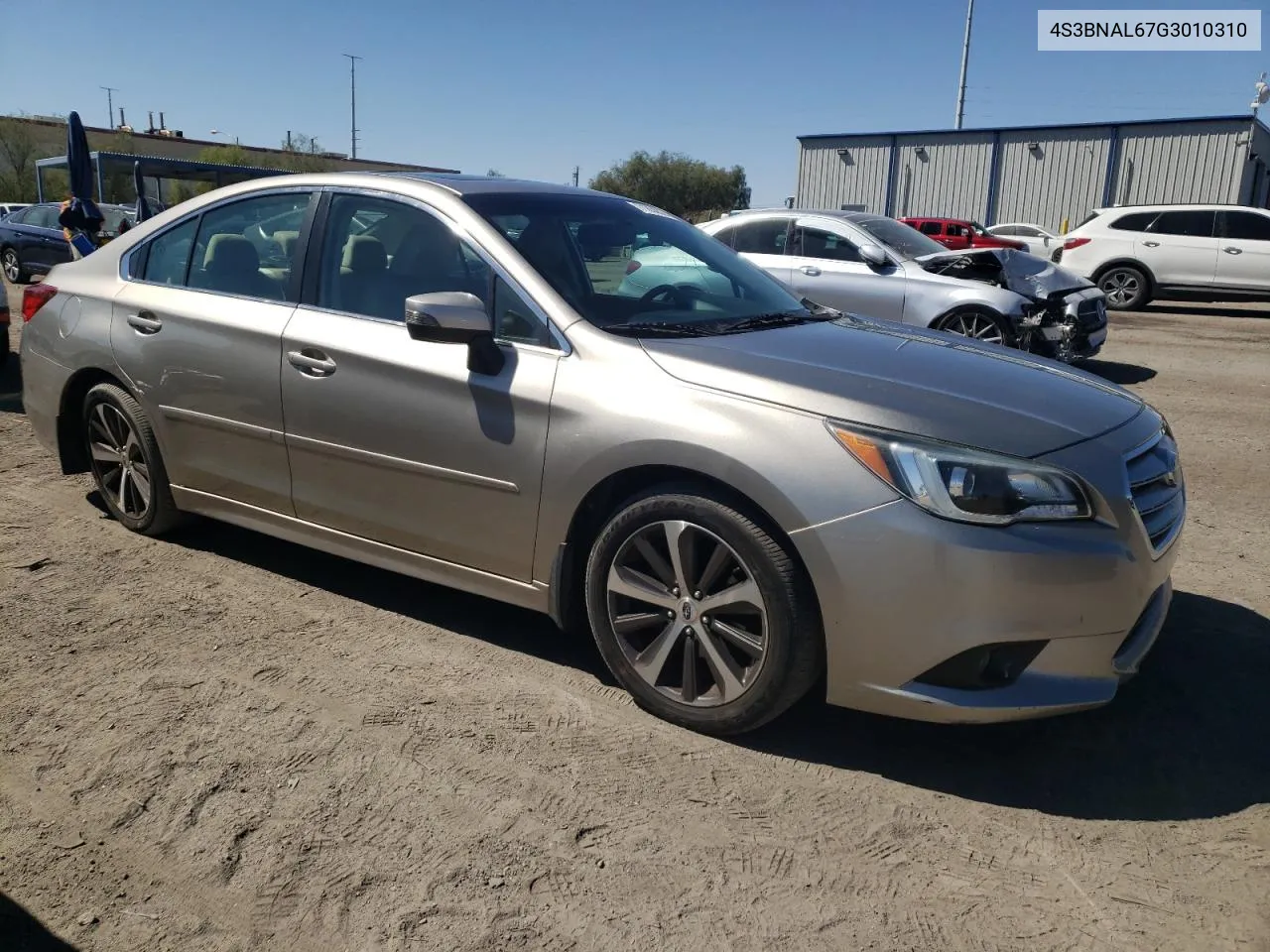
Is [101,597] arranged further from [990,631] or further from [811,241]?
[811,241]

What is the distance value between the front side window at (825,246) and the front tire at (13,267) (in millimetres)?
14783

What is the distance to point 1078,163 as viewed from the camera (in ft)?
114

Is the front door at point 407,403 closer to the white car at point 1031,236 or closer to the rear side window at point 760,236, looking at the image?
the rear side window at point 760,236

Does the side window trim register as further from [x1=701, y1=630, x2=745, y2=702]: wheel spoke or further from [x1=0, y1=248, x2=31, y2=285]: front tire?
[x1=0, y1=248, x2=31, y2=285]: front tire

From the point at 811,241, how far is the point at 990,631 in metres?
8.14

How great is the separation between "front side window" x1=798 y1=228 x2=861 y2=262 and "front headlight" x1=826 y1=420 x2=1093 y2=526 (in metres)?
7.60

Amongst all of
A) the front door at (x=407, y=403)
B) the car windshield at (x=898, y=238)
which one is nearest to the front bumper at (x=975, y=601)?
the front door at (x=407, y=403)

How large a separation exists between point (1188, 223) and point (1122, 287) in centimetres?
134

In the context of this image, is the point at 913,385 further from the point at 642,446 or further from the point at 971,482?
the point at 642,446

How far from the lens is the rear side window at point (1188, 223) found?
54.3ft

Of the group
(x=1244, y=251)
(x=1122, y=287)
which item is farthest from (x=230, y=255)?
(x=1244, y=251)

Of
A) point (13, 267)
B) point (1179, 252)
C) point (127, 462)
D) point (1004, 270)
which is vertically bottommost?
point (127, 462)

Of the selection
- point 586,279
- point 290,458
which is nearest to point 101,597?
point 290,458

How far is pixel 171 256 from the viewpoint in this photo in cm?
457
